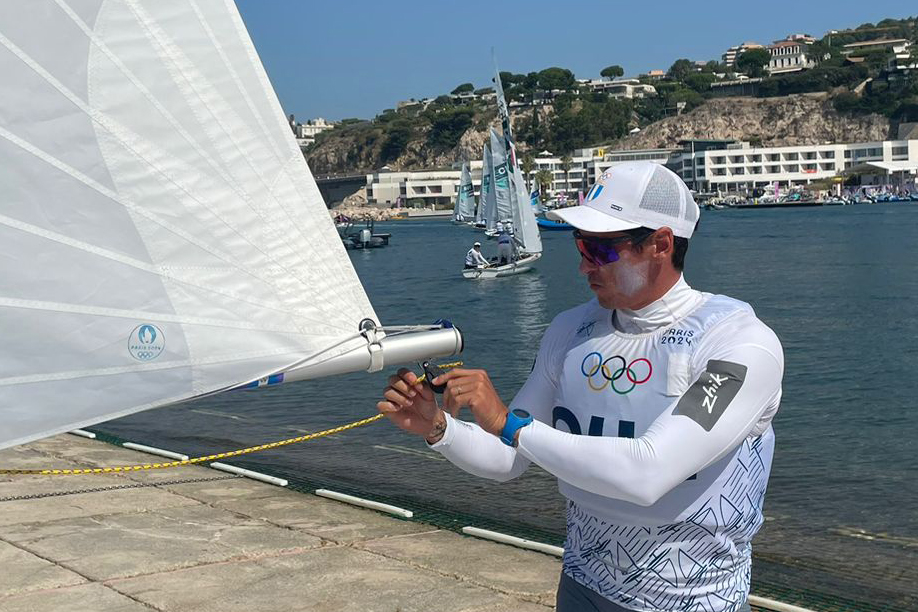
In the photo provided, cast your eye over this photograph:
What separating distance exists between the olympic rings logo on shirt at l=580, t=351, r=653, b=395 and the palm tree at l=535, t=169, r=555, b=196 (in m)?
178

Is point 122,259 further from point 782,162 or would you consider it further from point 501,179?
point 782,162

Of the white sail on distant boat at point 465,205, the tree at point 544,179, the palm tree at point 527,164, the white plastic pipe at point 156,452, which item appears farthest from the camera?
the palm tree at point 527,164

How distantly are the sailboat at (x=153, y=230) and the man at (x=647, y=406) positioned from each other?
0.51 metres

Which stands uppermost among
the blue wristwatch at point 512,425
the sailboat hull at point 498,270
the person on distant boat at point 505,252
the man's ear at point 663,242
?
the man's ear at point 663,242

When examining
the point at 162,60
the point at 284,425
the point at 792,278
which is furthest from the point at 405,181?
the point at 162,60

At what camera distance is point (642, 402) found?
2.50 metres

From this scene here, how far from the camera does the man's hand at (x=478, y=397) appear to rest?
8.02 ft

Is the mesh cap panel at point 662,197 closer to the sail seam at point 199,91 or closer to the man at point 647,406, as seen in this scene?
the man at point 647,406

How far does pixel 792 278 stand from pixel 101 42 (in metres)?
44.8

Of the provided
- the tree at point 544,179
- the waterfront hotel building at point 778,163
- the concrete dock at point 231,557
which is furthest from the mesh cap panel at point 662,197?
the tree at point 544,179

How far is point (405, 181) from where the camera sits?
192 metres

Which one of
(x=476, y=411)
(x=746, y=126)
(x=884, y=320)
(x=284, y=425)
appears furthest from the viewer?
(x=746, y=126)

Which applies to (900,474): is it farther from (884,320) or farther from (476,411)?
(884,320)

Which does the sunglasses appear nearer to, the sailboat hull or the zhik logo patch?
the zhik logo patch
